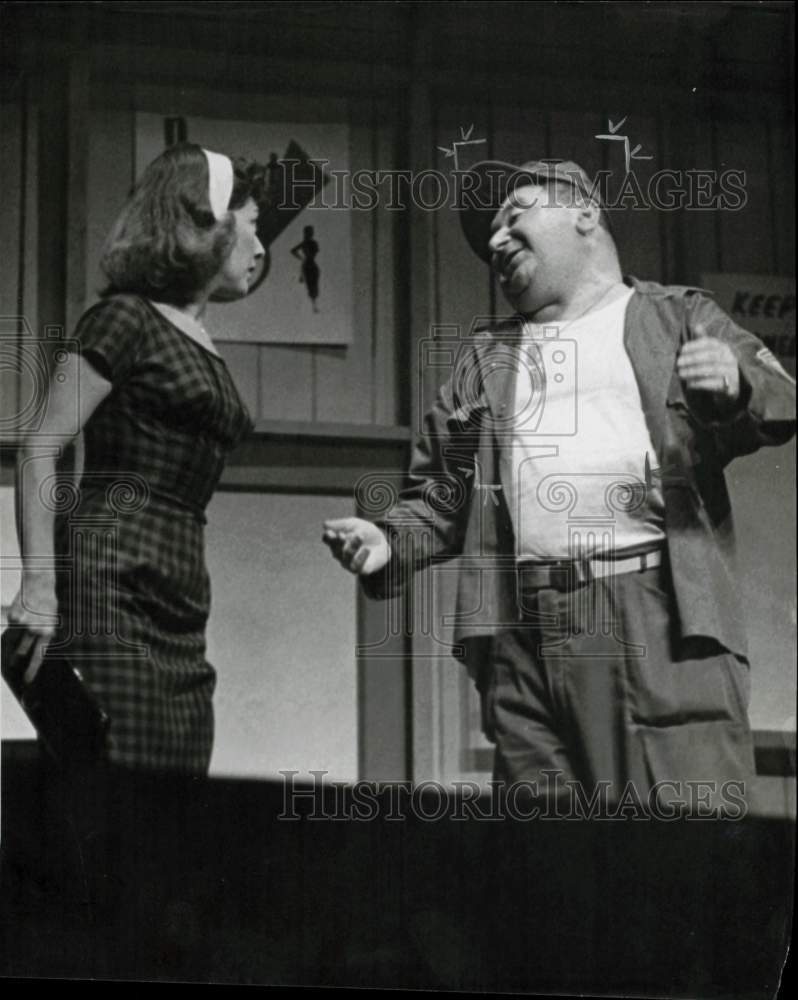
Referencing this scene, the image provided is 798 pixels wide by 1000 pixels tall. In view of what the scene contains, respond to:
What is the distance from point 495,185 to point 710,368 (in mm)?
601

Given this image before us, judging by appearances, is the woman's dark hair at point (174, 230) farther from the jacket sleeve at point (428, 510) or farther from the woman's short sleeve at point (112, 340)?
the jacket sleeve at point (428, 510)

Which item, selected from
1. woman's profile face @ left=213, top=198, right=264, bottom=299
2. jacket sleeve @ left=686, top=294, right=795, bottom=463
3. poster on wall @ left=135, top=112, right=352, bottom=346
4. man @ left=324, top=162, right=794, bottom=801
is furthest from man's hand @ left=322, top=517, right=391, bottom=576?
jacket sleeve @ left=686, top=294, right=795, bottom=463

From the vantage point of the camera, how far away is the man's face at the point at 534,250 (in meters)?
3.05

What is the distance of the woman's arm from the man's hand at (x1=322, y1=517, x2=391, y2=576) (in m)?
0.58

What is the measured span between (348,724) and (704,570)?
81cm

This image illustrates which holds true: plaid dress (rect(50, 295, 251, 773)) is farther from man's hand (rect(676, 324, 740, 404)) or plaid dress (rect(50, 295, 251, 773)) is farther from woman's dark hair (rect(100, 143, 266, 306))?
man's hand (rect(676, 324, 740, 404))

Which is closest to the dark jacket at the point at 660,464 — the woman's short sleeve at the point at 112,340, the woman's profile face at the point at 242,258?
the woman's profile face at the point at 242,258

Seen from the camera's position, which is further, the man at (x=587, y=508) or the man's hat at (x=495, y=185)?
the man's hat at (x=495, y=185)

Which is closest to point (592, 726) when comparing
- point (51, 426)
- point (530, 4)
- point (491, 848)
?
point (491, 848)

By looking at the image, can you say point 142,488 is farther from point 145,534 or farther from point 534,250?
point 534,250

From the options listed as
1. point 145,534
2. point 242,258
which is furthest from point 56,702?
point 242,258

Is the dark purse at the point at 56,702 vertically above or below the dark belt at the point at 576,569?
below

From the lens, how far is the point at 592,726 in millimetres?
2949

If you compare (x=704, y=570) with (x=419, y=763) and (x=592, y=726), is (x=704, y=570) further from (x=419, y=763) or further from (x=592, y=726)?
(x=419, y=763)
